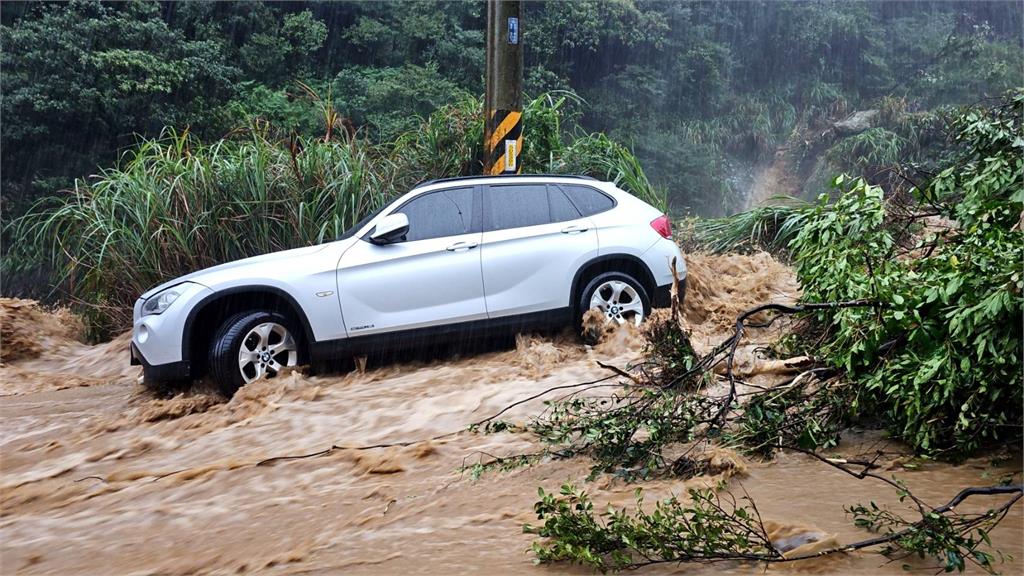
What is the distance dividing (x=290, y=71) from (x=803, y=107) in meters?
18.1

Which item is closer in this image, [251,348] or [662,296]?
[251,348]

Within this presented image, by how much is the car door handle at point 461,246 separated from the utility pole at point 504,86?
2225 millimetres

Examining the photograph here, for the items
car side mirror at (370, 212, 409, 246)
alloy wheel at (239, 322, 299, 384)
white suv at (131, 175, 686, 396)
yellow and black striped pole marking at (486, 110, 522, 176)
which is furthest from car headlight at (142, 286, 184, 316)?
yellow and black striped pole marking at (486, 110, 522, 176)

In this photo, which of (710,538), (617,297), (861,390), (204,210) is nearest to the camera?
(710,538)

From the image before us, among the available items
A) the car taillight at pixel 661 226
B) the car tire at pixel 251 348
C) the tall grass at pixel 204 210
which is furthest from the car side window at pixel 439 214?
the tall grass at pixel 204 210

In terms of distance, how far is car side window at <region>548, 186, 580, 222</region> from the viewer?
26.7ft

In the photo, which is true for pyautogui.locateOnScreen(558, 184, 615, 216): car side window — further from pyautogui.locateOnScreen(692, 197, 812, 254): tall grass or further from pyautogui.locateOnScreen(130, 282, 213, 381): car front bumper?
pyautogui.locateOnScreen(692, 197, 812, 254): tall grass

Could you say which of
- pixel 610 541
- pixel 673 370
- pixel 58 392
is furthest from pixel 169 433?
pixel 610 541

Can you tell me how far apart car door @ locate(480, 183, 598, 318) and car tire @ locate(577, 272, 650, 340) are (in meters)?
0.18

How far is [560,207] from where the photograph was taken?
8.18 m

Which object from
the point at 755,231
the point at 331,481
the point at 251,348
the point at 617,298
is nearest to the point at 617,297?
the point at 617,298

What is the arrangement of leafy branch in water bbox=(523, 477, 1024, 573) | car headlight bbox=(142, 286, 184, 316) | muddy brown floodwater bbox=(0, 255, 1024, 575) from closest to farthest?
1. leafy branch in water bbox=(523, 477, 1024, 573)
2. muddy brown floodwater bbox=(0, 255, 1024, 575)
3. car headlight bbox=(142, 286, 184, 316)

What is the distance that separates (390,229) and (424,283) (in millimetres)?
481

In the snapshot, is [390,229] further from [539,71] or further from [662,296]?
[539,71]
